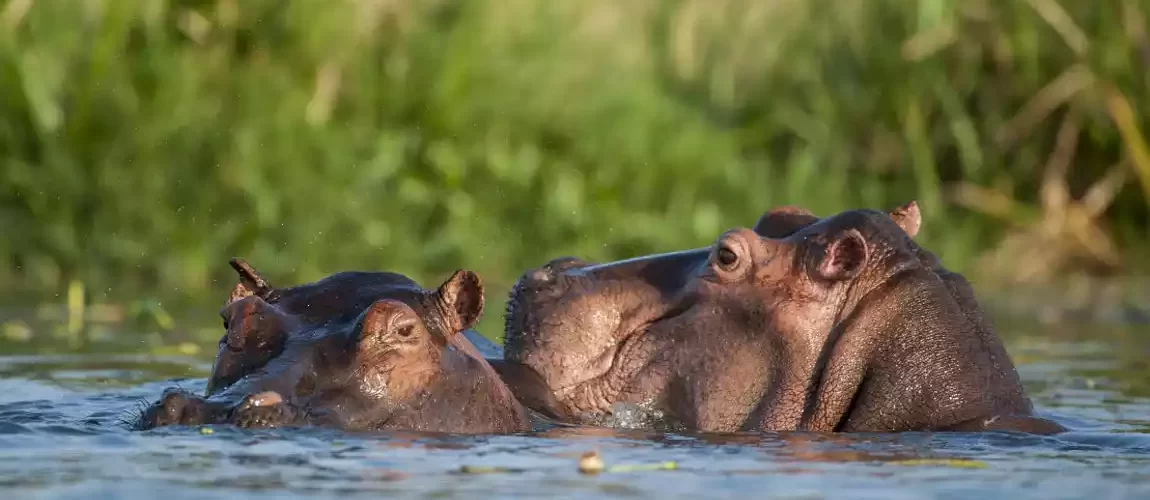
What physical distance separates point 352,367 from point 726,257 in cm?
118

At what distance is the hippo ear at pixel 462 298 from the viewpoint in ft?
16.3

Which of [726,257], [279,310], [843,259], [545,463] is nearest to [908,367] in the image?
[843,259]

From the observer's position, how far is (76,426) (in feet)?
17.1

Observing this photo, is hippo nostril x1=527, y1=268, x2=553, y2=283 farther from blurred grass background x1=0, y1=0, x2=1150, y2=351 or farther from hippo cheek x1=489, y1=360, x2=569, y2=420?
blurred grass background x1=0, y1=0, x2=1150, y2=351

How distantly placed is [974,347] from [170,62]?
6.59 meters

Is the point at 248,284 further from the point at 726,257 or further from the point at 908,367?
the point at 908,367

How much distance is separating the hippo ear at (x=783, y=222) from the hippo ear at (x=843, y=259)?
0.25 m

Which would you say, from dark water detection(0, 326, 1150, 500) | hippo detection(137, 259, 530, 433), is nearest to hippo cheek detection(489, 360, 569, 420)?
dark water detection(0, 326, 1150, 500)

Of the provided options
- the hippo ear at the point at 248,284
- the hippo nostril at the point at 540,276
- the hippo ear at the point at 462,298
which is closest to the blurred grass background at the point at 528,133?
the hippo nostril at the point at 540,276

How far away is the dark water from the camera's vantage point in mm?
4203

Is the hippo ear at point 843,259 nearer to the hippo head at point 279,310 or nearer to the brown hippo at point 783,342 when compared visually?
the brown hippo at point 783,342

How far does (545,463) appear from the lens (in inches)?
181

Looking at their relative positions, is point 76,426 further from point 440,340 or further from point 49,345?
point 49,345

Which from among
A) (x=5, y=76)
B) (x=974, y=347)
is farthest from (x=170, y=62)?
(x=974, y=347)
